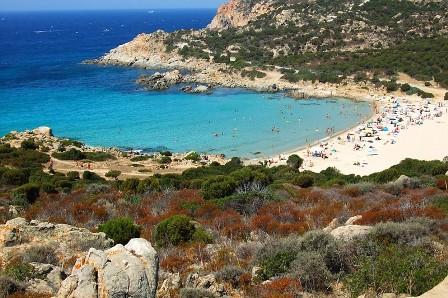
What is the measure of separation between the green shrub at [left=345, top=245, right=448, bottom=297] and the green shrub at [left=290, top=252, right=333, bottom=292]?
1.19 feet

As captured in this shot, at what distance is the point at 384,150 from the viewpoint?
1442 inches

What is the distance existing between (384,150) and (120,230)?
29.7 metres

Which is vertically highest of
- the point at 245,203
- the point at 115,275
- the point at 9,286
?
the point at 115,275

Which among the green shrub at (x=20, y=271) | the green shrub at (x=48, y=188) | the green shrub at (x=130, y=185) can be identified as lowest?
the green shrub at (x=130, y=185)

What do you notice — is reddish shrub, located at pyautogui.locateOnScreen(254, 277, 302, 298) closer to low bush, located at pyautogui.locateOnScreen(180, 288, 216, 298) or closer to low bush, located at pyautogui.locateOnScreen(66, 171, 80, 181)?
low bush, located at pyautogui.locateOnScreen(180, 288, 216, 298)

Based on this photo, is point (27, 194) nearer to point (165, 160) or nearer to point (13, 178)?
point (13, 178)

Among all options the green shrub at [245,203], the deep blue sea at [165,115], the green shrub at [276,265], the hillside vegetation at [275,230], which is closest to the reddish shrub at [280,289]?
the hillside vegetation at [275,230]

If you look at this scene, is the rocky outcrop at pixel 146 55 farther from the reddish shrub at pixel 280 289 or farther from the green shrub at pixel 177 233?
the reddish shrub at pixel 280 289

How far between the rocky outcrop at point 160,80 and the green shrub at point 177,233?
5738 cm

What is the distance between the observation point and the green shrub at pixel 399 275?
7.04 m

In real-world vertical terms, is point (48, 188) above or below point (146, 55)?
below

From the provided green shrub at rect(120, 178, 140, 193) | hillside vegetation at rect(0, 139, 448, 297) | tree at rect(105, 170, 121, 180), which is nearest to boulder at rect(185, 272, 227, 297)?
hillside vegetation at rect(0, 139, 448, 297)

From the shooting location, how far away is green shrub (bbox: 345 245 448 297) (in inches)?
277

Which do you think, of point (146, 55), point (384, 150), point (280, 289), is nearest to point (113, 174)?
point (384, 150)
